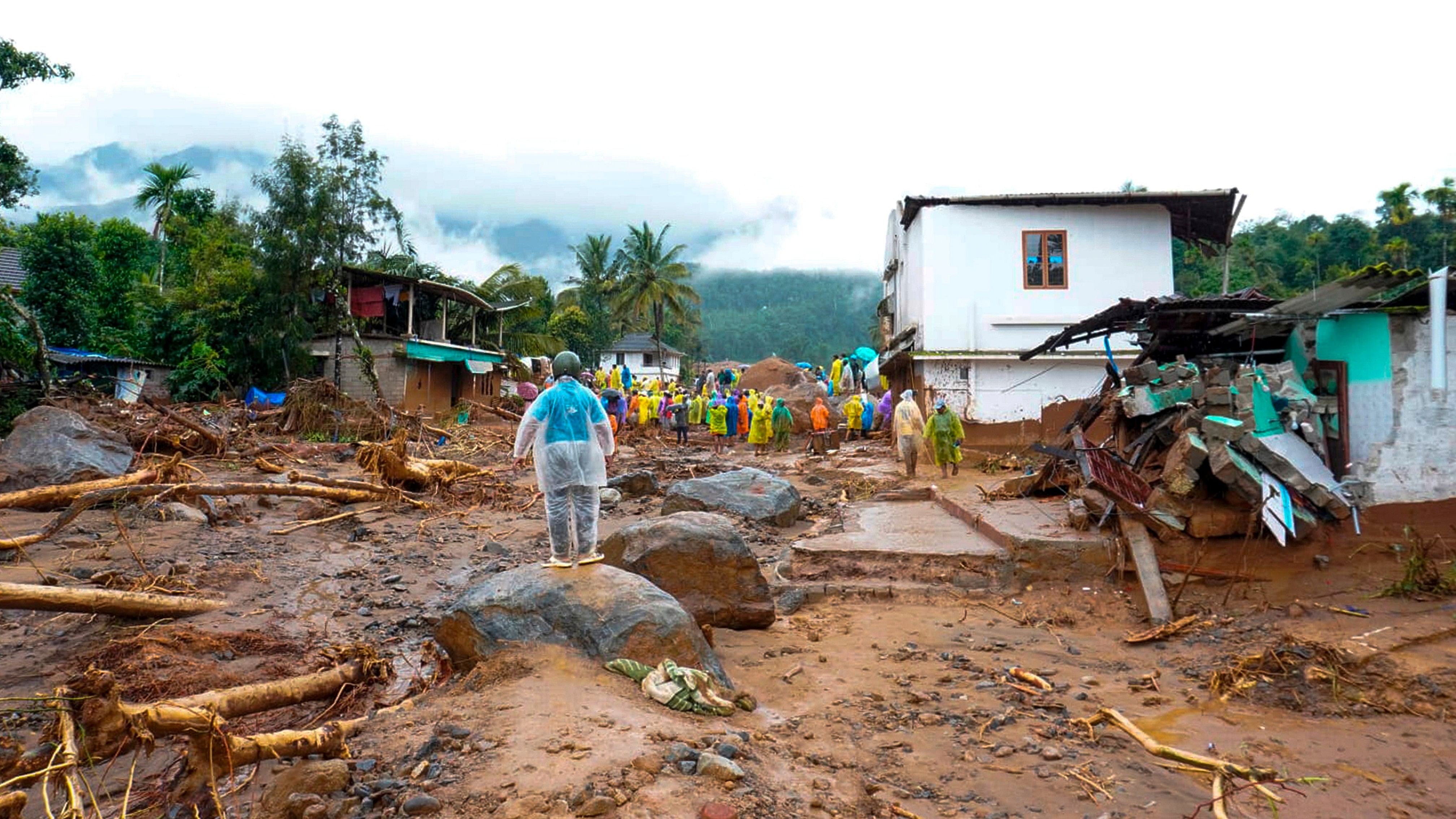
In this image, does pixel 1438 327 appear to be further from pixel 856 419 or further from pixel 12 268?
pixel 12 268

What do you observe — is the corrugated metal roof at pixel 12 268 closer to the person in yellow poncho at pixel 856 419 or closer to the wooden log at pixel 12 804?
the person in yellow poncho at pixel 856 419

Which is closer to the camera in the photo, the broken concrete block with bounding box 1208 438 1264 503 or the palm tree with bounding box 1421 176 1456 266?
the broken concrete block with bounding box 1208 438 1264 503

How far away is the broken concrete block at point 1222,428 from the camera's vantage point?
7633 mm

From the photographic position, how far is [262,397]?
24.7 m

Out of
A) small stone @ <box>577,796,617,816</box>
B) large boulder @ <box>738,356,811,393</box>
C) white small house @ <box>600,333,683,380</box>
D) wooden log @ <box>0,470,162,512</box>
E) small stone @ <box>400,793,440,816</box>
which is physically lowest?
small stone @ <box>400,793,440,816</box>

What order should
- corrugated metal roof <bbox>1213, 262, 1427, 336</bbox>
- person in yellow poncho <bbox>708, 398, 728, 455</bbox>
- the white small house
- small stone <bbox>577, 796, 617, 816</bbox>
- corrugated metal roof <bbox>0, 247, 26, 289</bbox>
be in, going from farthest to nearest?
the white small house
corrugated metal roof <bbox>0, 247, 26, 289</bbox>
person in yellow poncho <bbox>708, 398, 728, 455</bbox>
corrugated metal roof <bbox>1213, 262, 1427, 336</bbox>
small stone <bbox>577, 796, 617, 816</bbox>

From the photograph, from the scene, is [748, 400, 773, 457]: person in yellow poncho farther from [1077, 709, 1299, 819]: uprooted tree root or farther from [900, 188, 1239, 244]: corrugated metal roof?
[1077, 709, 1299, 819]: uprooted tree root

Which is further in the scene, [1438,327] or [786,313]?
[786,313]

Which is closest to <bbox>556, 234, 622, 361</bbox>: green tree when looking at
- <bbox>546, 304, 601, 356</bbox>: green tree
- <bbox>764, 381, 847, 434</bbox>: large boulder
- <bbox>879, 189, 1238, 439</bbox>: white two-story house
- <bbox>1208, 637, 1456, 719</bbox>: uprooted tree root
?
<bbox>546, 304, 601, 356</bbox>: green tree

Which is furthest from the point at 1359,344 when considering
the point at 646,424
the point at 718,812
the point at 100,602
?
the point at 646,424

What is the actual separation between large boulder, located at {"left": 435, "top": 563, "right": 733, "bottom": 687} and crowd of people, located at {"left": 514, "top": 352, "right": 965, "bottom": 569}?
1.41ft

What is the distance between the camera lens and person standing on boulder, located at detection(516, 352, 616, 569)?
20.0 feet

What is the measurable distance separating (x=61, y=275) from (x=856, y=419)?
2262cm

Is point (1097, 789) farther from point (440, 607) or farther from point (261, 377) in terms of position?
point (261, 377)
